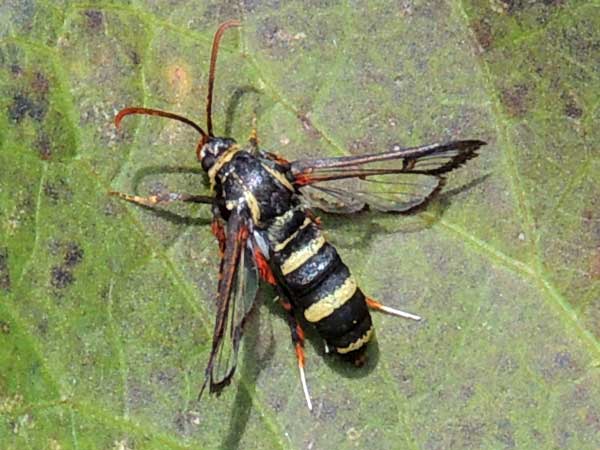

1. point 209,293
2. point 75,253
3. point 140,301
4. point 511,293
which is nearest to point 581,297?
point 511,293

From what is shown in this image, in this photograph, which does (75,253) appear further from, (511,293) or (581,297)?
(581,297)

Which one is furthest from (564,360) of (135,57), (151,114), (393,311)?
(135,57)

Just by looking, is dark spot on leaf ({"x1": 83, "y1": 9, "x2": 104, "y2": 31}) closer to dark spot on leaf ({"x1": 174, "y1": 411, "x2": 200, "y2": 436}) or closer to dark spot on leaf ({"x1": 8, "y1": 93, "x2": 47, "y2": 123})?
dark spot on leaf ({"x1": 8, "y1": 93, "x2": 47, "y2": 123})

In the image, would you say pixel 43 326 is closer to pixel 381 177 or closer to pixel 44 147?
pixel 44 147

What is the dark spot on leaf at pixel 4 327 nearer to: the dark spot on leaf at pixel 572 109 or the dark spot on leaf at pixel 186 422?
the dark spot on leaf at pixel 186 422

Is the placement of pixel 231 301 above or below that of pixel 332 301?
above

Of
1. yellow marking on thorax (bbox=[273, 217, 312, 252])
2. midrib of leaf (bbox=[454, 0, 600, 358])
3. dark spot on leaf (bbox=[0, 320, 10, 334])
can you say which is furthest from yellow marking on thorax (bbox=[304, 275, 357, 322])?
dark spot on leaf (bbox=[0, 320, 10, 334])
